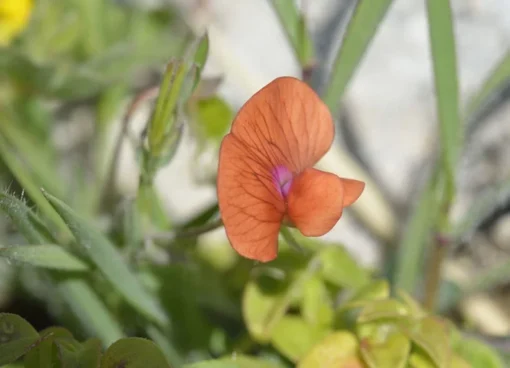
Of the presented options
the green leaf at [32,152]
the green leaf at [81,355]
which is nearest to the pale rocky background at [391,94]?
the green leaf at [32,152]

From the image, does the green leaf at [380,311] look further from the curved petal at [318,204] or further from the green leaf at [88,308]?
the green leaf at [88,308]

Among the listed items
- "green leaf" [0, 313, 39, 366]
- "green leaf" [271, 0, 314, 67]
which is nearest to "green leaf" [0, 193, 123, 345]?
"green leaf" [0, 313, 39, 366]

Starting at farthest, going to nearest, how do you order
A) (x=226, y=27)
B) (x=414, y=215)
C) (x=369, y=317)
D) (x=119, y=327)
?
(x=226, y=27), (x=414, y=215), (x=119, y=327), (x=369, y=317)

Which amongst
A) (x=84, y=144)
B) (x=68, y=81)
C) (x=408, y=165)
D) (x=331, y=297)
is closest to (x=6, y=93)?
(x=68, y=81)

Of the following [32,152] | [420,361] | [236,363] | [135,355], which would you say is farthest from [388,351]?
[32,152]

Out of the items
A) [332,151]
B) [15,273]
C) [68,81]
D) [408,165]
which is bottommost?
[408,165]

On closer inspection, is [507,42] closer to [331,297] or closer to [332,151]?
[332,151]

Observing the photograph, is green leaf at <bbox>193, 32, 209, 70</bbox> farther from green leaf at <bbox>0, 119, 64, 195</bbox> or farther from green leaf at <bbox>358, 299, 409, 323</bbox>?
green leaf at <bbox>0, 119, 64, 195</bbox>
